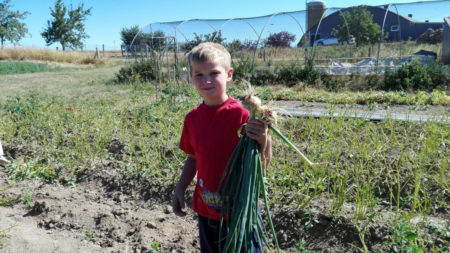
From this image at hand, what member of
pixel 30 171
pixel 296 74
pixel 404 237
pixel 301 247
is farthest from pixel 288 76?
pixel 404 237

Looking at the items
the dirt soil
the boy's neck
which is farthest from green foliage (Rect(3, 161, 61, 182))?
the boy's neck

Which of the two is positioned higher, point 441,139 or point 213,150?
point 213,150

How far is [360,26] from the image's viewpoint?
10.7 meters

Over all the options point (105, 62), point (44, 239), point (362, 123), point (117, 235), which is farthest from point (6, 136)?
point (105, 62)

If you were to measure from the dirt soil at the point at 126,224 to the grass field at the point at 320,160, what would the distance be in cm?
4

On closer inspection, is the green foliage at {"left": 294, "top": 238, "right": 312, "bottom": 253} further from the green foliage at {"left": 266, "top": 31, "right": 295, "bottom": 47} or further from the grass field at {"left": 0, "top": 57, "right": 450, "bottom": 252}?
the green foliage at {"left": 266, "top": 31, "right": 295, "bottom": 47}

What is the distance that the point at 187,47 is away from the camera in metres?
13.7

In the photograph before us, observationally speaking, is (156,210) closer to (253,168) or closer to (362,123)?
(253,168)

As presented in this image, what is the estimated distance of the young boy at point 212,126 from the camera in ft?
4.46

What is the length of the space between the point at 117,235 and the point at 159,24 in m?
13.4

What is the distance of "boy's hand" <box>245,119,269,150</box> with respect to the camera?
1.17m

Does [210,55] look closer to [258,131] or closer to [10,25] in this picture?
[258,131]

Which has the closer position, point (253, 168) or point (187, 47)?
point (253, 168)

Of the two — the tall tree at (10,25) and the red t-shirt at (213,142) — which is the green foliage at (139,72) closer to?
the red t-shirt at (213,142)
